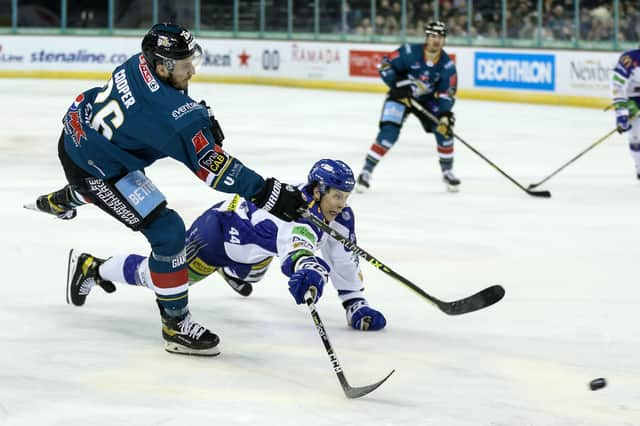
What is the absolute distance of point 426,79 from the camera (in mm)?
8609

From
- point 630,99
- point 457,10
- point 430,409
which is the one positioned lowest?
point 430,409

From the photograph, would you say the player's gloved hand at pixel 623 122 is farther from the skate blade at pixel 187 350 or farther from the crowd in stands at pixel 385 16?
the crowd in stands at pixel 385 16

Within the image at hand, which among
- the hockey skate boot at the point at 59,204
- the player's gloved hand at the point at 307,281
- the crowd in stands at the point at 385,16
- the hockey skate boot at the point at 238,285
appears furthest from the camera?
the crowd in stands at the point at 385,16

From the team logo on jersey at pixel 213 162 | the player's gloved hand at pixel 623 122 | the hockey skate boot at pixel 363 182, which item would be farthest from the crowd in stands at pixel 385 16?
the team logo on jersey at pixel 213 162

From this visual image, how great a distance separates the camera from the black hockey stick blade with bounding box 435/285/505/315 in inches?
163

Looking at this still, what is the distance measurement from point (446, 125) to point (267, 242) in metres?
4.39

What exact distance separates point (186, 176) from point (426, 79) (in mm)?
1973

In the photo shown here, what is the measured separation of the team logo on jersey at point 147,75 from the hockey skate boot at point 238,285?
1.21m

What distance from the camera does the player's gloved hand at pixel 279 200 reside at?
12.7 ft

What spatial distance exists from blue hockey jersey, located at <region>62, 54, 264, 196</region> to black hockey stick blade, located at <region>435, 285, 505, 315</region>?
869 millimetres

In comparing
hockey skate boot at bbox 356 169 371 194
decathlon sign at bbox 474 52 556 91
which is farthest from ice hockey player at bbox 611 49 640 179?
decathlon sign at bbox 474 52 556 91

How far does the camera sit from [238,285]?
506cm

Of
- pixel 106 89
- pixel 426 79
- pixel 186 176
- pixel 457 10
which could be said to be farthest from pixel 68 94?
pixel 106 89

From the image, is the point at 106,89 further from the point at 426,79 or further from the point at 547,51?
the point at 547,51
